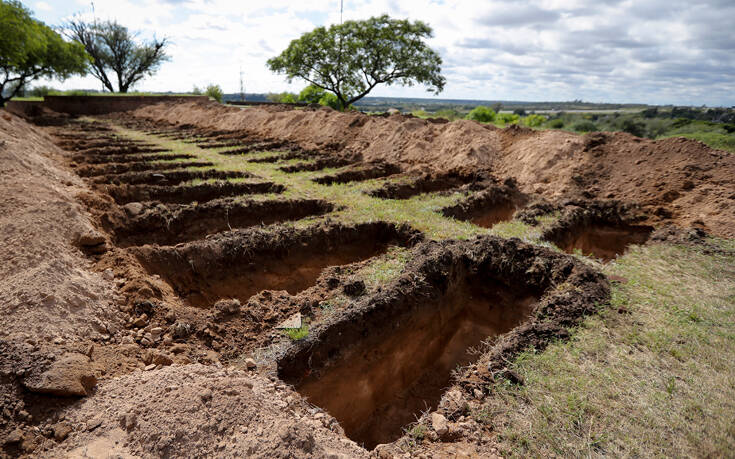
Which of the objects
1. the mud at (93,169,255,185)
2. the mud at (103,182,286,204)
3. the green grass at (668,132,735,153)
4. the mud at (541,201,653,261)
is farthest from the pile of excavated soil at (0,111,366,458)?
the green grass at (668,132,735,153)

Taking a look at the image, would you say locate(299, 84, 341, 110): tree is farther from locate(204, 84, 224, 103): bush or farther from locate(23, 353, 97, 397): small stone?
locate(23, 353, 97, 397): small stone

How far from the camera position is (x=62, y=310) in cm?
381

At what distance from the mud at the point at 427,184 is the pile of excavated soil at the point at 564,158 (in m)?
0.52

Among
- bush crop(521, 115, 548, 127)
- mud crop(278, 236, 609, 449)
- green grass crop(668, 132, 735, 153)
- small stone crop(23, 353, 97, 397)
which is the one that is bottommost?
mud crop(278, 236, 609, 449)

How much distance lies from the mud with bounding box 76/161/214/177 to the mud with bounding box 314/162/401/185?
13.4 feet

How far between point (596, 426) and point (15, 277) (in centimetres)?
597

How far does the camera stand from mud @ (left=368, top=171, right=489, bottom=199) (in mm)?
9977

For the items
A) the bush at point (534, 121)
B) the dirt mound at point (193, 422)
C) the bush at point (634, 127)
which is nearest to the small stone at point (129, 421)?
the dirt mound at point (193, 422)

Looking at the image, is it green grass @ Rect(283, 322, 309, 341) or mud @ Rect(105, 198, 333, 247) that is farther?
mud @ Rect(105, 198, 333, 247)

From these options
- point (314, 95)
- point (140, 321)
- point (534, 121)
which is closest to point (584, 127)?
point (534, 121)

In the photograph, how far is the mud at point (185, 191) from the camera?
852cm

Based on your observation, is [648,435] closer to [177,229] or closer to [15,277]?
[15,277]

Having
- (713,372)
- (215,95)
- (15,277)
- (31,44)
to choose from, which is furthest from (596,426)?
(215,95)

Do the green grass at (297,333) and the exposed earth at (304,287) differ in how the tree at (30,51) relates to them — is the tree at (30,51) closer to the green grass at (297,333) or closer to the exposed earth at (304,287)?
the exposed earth at (304,287)
